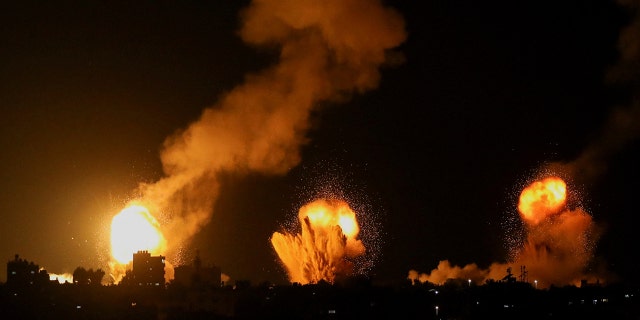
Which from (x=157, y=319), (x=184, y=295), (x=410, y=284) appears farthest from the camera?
(x=410, y=284)

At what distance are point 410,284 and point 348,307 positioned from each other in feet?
71.1

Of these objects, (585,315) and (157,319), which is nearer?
(157,319)

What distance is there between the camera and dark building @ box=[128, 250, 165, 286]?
384 ft

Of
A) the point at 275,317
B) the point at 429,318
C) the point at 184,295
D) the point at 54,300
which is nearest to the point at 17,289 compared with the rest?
the point at 54,300

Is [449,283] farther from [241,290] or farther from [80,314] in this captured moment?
[80,314]

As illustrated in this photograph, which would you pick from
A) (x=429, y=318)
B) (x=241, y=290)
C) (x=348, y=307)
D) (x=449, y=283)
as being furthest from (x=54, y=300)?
(x=449, y=283)

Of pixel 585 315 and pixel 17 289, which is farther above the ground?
pixel 17 289

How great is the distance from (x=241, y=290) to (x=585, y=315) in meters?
37.1

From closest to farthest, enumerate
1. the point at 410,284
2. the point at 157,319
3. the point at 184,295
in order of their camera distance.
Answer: the point at 157,319 → the point at 184,295 → the point at 410,284

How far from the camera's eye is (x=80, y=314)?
338ft

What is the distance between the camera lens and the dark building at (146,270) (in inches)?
4609

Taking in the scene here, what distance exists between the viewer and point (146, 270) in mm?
117500

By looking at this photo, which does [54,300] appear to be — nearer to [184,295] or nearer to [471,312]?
[184,295]

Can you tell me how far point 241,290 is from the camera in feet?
392
